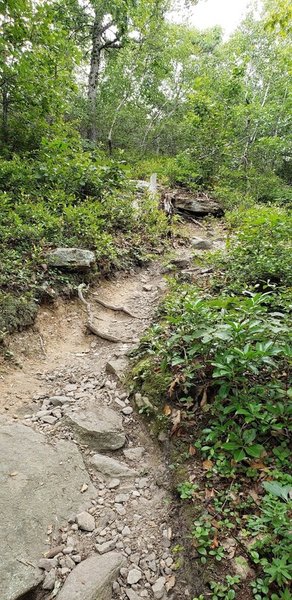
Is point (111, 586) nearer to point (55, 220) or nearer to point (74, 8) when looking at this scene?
point (55, 220)

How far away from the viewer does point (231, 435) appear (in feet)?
8.02

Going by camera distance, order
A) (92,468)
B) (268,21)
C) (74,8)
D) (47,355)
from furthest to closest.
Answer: (74,8)
(47,355)
(268,21)
(92,468)

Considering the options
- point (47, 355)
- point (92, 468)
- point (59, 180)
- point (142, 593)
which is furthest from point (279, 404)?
point (59, 180)

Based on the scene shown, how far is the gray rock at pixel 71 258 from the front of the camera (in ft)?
18.4

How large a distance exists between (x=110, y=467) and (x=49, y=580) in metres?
0.97

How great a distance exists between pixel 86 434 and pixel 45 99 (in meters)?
7.87

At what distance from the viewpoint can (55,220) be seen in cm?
625

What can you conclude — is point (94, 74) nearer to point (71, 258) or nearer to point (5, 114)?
point (5, 114)

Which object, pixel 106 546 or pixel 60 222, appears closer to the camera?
pixel 106 546

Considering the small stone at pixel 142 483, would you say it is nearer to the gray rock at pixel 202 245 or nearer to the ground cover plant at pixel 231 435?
the ground cover plant at pixel 231 435

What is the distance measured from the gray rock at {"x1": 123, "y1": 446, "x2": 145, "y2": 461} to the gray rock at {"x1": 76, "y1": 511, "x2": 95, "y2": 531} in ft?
A: 2.13

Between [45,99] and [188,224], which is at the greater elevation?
[45,99]

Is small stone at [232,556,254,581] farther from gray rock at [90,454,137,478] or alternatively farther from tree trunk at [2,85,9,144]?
tree trunk at [2,85,9,144]

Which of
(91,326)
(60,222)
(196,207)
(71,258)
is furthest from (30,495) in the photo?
(196,207)
